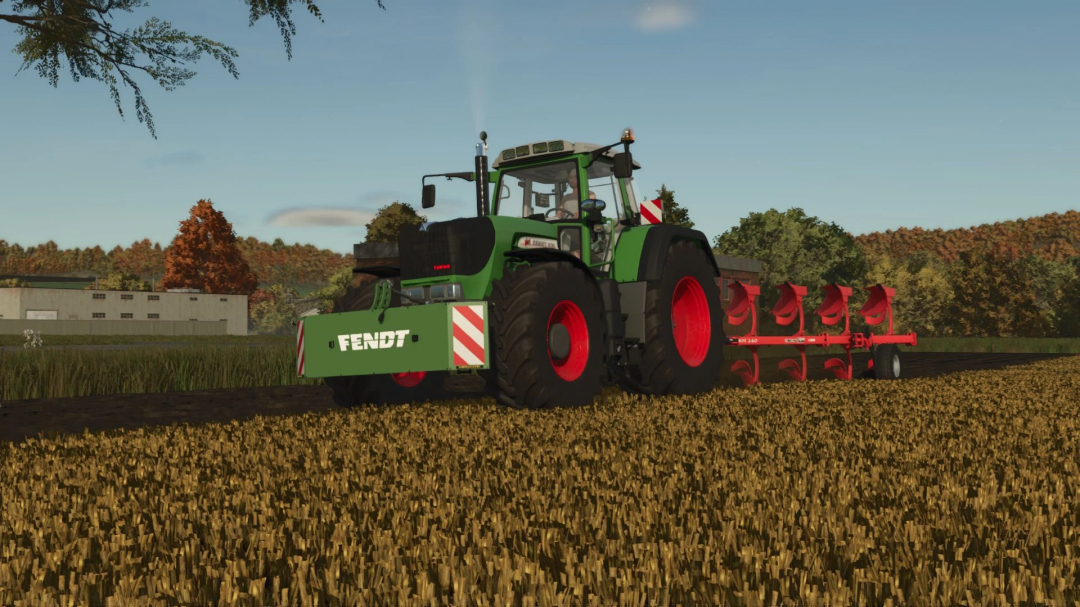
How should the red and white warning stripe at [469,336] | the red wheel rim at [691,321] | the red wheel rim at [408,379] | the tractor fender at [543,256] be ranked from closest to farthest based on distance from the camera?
1. the red and white warning stripe at [469,336]
2. the tractor fender at [543,256]
3. the red wheel rim at [408,379]
4. the red wheel rim at [691,321]

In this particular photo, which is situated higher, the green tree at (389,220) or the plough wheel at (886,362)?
the green tree at (389,220)

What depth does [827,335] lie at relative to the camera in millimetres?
11867

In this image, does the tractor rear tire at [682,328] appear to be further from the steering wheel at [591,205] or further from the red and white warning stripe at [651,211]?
the steering wheel at [591,205]

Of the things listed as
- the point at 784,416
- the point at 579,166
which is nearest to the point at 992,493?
the point at 784,416

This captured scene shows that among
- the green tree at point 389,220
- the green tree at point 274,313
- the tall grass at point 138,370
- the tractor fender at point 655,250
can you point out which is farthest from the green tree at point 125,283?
the tractor fender at point 655,250

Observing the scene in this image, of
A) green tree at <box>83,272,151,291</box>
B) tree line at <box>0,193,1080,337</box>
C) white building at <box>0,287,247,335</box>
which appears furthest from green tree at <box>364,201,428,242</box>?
green tree at <box>83,272,151,291</box>

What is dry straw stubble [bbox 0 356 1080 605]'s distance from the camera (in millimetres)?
2656

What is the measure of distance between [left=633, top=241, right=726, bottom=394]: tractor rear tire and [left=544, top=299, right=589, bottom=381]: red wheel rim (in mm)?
833

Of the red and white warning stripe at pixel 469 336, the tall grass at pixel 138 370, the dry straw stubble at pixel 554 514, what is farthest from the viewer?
the tall grass at pixel 138 370

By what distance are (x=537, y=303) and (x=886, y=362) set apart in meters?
6.91

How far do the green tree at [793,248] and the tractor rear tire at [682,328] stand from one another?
4776cm

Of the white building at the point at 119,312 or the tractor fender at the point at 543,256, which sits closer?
the tractor fender at the point at 543,256

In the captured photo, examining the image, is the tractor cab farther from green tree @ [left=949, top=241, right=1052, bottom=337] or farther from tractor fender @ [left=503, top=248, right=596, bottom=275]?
green tree @ [left=949, top=241, right=1052, bottom=337]

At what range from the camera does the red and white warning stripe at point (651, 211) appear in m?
9.70
